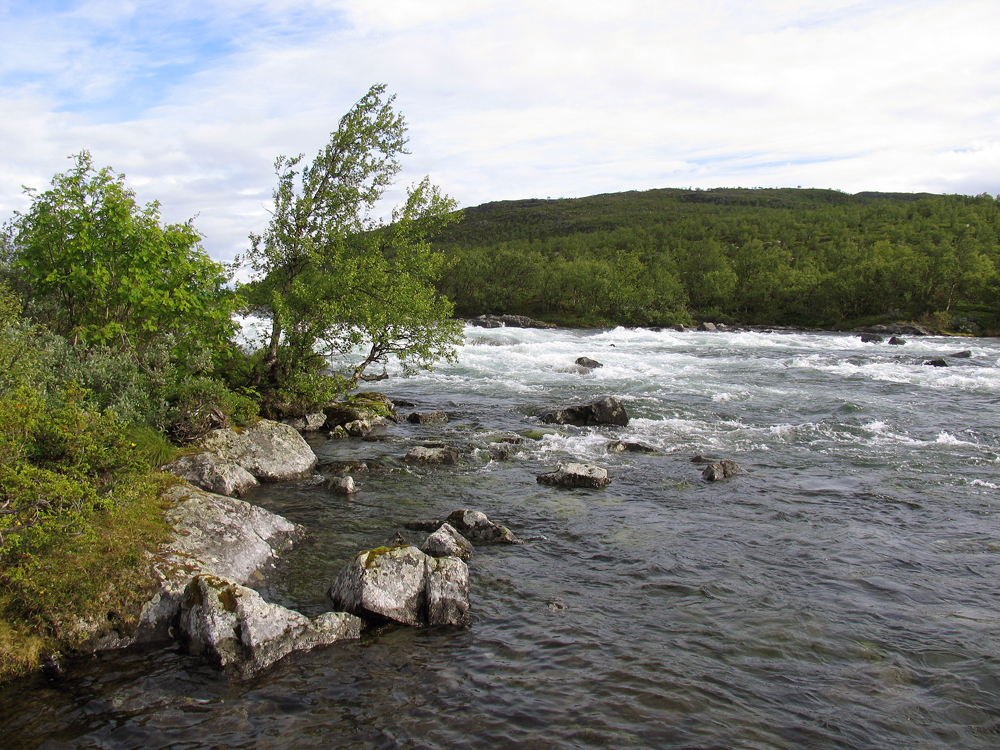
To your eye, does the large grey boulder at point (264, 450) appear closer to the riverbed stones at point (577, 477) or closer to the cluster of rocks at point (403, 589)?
the riverbed stones at point (577, 477)

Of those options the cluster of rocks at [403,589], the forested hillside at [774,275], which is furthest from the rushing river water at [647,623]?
the forested hillside at [774,275]

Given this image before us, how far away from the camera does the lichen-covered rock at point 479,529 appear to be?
41.9ft

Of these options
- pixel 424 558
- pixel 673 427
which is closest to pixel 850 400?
pixel 673 427

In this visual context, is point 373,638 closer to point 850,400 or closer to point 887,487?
point 887,487

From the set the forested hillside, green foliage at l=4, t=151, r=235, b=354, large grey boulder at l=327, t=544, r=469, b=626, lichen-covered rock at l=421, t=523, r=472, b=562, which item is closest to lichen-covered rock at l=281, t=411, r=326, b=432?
green foliage at l=4, t=151, r=235, b=354

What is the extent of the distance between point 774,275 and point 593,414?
3675 inches

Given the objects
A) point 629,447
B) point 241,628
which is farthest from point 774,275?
point 241,628

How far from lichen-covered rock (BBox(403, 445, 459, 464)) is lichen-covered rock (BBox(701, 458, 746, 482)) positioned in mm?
7445

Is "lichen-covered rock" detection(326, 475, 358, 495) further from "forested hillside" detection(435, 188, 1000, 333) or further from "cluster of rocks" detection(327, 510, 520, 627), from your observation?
"forested hillside" detection(435, 188, 1000, 333)

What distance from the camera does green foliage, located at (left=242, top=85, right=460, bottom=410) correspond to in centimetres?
2134

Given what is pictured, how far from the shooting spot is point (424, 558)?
10.2 m

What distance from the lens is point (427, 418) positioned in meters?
24.9

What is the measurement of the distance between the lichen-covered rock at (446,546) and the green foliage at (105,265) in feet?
30.1

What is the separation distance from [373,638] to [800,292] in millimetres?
104778
